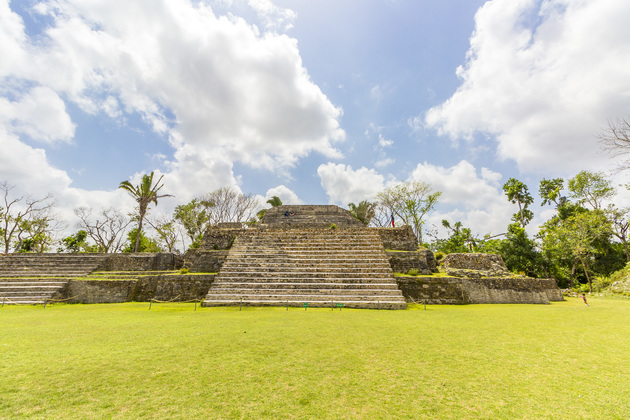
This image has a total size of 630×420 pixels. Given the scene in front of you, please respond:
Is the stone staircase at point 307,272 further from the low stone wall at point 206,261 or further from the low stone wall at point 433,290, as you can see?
the low stone wall at point 206,261

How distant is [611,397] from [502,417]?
1.18 m

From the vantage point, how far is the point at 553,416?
6.70ft

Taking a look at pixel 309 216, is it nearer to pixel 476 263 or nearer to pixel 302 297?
pixel 476 263

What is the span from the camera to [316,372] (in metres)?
2.92

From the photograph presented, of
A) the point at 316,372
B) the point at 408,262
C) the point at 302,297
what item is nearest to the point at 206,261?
the point at 302,297

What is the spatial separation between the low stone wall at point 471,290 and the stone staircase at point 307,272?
1009 mm

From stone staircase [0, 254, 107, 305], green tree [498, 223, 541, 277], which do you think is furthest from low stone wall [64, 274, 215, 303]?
green tree [498, 223, 541, 277]

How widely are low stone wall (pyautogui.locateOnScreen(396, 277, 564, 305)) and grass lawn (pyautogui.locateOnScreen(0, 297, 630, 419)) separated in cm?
452

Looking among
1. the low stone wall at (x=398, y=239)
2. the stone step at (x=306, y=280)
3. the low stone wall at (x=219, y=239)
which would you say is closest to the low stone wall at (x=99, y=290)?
the low stone wall at (x=219, y=239)

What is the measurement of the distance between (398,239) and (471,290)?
454 centimetres

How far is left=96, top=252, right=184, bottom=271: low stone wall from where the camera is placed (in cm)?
1524

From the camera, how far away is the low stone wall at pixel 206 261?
12.6 meters

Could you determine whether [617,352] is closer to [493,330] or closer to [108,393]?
[493,330]

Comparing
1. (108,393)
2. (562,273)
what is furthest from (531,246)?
(108,393)
